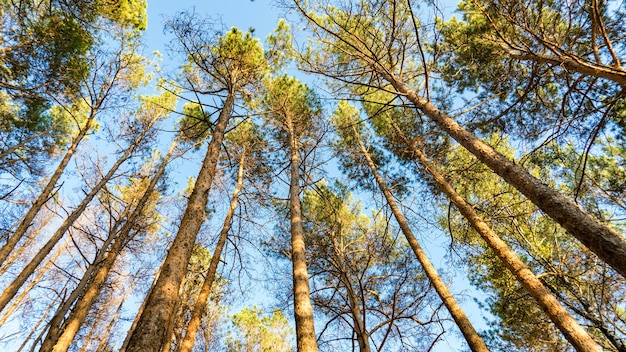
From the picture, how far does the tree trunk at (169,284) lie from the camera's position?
2.24m

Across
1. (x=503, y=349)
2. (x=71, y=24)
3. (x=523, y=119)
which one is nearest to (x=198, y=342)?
(x=503, y=349)

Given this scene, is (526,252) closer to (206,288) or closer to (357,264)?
(357,264)

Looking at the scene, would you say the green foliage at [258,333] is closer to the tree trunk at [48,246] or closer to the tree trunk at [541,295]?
the tree trunk at [48,246]

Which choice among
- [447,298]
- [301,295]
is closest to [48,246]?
[301,295]

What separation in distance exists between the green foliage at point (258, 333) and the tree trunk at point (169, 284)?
9.58 meters

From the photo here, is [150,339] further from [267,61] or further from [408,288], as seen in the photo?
[267,61]

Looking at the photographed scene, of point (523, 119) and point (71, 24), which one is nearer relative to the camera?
point (523, 119)

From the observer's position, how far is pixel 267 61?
327 inches

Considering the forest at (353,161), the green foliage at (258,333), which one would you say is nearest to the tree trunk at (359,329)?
the forest at (353,161)

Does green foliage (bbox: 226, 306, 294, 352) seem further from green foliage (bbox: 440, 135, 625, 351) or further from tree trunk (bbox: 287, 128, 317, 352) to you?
tree trunk (bbox: 287, 128, 317, 352)

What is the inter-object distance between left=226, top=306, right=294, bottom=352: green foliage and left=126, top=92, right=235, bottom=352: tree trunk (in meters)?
9.58

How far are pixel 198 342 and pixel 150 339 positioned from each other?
32.8 feet

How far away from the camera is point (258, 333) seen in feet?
40.8

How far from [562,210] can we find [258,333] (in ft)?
40.1
